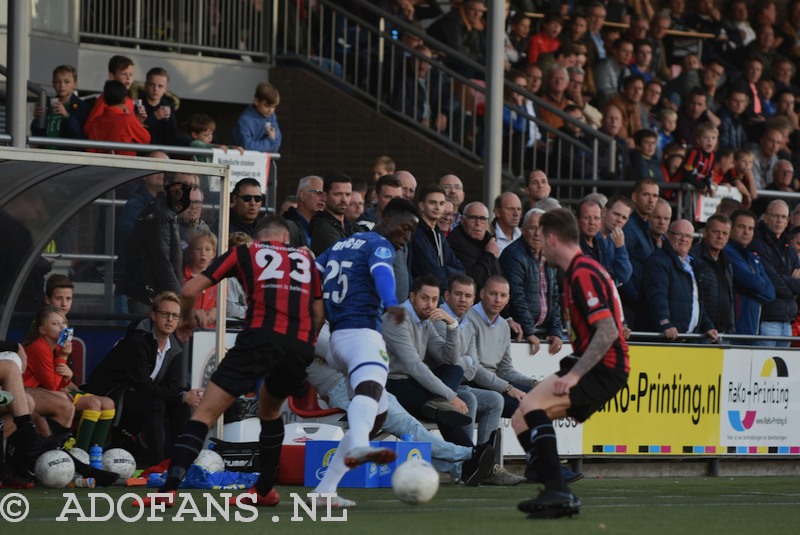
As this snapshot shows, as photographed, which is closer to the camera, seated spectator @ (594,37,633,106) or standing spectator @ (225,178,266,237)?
standing spectator @ (225,178,266,237)

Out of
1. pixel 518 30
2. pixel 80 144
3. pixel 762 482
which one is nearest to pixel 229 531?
pixel 80 144

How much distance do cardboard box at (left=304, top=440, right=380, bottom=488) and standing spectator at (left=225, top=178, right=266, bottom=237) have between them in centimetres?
253

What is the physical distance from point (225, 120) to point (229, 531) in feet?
43.4

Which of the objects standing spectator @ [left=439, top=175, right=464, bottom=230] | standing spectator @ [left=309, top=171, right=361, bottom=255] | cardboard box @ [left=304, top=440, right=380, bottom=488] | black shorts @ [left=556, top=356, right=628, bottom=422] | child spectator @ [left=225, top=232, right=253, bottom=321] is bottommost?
cardboard box @ [left=304, top=440, right=380, bottom=488]

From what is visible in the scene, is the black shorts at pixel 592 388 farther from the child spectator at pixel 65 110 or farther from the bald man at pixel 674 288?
the child spectator at pixel 65 110

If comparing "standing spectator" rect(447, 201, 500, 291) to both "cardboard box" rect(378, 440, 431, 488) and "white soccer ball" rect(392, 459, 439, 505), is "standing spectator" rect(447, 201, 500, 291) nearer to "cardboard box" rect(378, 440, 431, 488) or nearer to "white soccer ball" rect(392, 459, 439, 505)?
"cardboard box" rect(378, 440, 431, 488)

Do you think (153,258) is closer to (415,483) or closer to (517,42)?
(415,483)

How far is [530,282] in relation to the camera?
14.6 meters

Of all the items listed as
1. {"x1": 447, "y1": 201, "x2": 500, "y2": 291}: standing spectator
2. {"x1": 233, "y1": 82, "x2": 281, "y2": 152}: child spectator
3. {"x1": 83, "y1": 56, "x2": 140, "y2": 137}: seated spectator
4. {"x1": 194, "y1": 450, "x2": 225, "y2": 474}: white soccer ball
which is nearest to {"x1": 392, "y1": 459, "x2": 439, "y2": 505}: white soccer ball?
{"x1": 194, "y1": 450, "x2": 225, "y2": 474}: white soccer ball

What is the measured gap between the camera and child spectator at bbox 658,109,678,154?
19.6 meters

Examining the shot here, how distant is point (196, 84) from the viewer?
20.6m

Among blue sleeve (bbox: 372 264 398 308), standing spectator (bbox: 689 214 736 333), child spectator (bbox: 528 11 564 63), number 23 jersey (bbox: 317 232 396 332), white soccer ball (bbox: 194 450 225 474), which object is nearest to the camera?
blue sleeve (bbox: 372 264 398 308)

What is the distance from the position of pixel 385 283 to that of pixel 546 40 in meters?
11.3

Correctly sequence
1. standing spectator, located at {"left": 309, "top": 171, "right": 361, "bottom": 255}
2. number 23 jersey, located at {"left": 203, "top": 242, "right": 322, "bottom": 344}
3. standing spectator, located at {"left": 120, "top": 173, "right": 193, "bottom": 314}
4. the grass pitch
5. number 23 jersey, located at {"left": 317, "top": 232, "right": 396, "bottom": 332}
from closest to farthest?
the grass pitch, number 23 jersey, located at {"left": 203, "top": 242, "right": 322, "bottom": 344}, number 23 jersey, located at {"left": 317, "top": 232, "right": 396, "bottom": 332}, standing spectator, located at {"left": 309, "top": 171, "right": 361, "bottom": 255}, standing spectator, located at {"left": 120, "top": 173, "right": 193, "bottom": 314}
